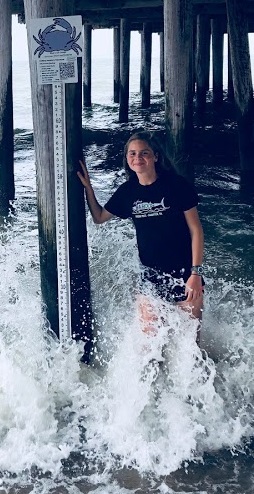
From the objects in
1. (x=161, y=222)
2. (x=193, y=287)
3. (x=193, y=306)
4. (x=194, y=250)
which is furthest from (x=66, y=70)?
(x=193, y=306)

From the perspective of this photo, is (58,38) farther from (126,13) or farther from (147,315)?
(126,13)

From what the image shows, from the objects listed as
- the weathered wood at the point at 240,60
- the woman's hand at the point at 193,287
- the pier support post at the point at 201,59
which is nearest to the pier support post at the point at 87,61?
the pier support post at the point at 201,59

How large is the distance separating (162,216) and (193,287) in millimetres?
454

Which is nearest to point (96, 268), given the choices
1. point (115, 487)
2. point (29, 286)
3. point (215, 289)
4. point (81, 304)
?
point (29, 286)

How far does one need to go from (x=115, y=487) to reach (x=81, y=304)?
51.6 inches

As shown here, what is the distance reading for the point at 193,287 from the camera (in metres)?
4.00

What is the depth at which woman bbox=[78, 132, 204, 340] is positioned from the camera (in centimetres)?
395

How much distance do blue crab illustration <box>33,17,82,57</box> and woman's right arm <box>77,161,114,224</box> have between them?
0.68m

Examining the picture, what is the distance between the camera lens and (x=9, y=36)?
8.80 metres

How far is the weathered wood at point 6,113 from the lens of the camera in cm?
870

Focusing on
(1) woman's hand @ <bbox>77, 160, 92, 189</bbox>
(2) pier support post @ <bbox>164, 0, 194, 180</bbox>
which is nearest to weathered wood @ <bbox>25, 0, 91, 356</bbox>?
(1) woman's hand @ <bbox>77, 160, 92, 189</bbox>

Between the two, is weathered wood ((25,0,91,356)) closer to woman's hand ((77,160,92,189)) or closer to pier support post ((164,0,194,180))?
woman's hand ((77,160,92,189))

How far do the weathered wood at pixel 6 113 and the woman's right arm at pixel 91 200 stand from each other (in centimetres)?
494

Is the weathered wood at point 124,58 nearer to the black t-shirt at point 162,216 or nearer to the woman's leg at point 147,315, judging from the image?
the black t-shirt at point 162,216
